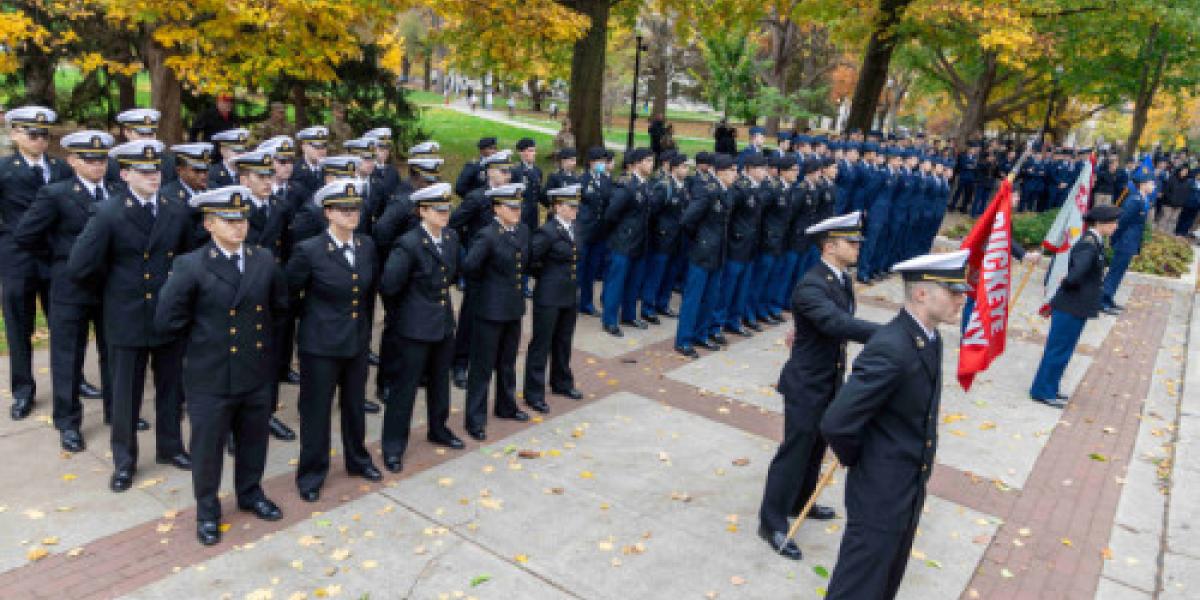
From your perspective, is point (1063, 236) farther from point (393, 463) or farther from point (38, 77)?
point (38, 77)

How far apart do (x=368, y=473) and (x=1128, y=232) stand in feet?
42.4

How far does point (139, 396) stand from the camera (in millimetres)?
5898

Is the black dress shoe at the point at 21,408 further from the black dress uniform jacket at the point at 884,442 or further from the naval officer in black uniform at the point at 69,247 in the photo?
the black dress uniform jacket at the point at 884,442

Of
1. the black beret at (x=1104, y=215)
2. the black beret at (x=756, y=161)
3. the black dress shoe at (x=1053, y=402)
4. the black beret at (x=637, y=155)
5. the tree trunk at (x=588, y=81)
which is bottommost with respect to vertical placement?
the black dress shoe at (x=1053, y=402)

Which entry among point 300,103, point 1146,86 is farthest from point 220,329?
point 1146,86

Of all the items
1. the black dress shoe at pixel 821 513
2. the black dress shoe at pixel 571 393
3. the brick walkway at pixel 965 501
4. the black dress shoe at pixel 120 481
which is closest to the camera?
the brick walkway at pixel 965 501

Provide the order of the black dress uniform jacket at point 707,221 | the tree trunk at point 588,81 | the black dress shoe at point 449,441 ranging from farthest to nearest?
the tree trunk at point 588,81, the black dress uniform jacket at point 707,221, the black dress shoe at point 449,441

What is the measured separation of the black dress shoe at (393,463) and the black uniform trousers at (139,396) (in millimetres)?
1504

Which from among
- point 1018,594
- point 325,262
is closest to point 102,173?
point 325,262

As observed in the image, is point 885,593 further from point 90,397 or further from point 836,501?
point 90,397

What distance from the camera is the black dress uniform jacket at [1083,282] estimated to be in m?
8.58

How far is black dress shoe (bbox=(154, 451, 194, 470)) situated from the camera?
6176mm

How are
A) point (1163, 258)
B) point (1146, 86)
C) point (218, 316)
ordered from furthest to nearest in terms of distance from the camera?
point (1146, 86), point (1163, 258), point (218, 316)

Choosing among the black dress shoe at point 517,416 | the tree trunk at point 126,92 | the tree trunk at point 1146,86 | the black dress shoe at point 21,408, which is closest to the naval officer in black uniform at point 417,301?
the black dress shoe at point 517,416
